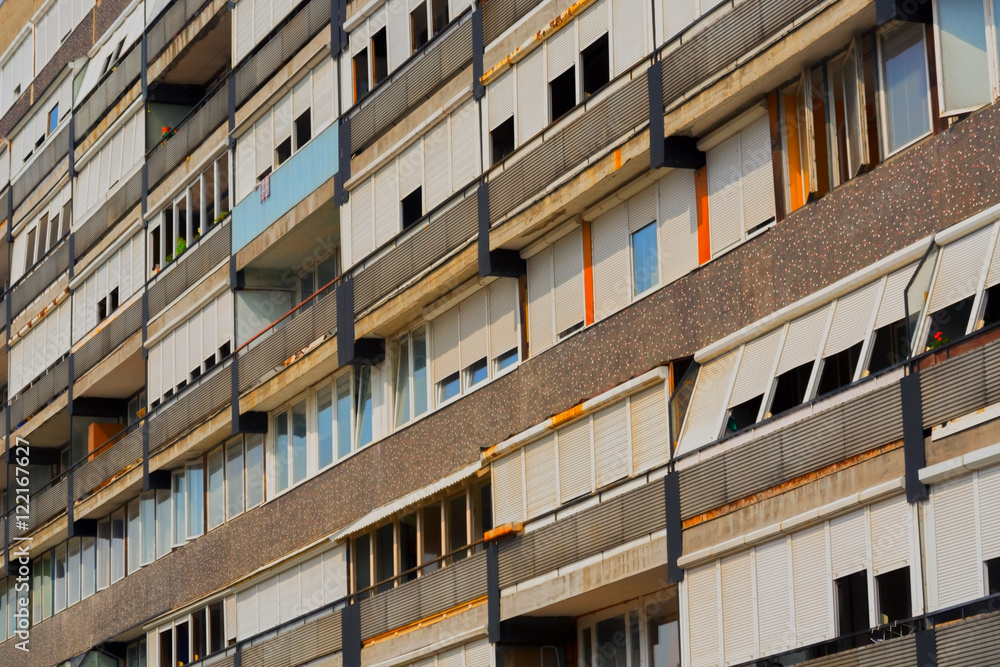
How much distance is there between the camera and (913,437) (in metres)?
21.0

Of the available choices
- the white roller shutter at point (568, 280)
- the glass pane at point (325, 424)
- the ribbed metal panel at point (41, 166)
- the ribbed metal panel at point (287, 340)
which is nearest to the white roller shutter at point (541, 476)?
the white roller shutter at point (568, 280)

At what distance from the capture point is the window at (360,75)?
34844 mm

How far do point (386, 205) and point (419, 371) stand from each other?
2.86 metres

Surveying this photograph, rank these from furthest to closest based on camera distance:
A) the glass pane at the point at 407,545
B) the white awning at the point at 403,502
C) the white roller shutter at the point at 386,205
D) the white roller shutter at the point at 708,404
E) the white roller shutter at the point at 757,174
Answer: the white roller shutter at the point at 386,205, the glass pane at the point at 407,545, the white awning at the point at 403,502, the white roller shutter at the point at 757,174, the white roller shutter at the point at 708,404

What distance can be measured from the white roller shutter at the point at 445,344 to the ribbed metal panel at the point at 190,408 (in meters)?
7.34

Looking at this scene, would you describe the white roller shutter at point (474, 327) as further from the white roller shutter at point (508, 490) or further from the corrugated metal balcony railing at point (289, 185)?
the corrugated metal balcony railing at point (289, 185)

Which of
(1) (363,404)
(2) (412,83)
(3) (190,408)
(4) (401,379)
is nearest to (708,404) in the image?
(4) (401,379)

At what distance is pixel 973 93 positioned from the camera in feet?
71.3

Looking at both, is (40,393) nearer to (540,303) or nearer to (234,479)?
(234,479)

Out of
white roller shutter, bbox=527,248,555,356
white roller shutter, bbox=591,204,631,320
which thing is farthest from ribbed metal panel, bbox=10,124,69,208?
white roller shutter, bbox=591,204,631,320

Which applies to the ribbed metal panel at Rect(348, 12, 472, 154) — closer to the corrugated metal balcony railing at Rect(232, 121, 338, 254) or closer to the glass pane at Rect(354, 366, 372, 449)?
the corrugated metal balcony railing at Rect(232, 121, 338, 254)

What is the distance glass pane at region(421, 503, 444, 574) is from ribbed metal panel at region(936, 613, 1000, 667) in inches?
507

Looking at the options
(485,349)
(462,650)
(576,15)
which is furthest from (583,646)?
(576,15)

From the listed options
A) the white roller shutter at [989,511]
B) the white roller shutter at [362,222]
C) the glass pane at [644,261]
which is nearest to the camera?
the white roller shutter at [989,511]
